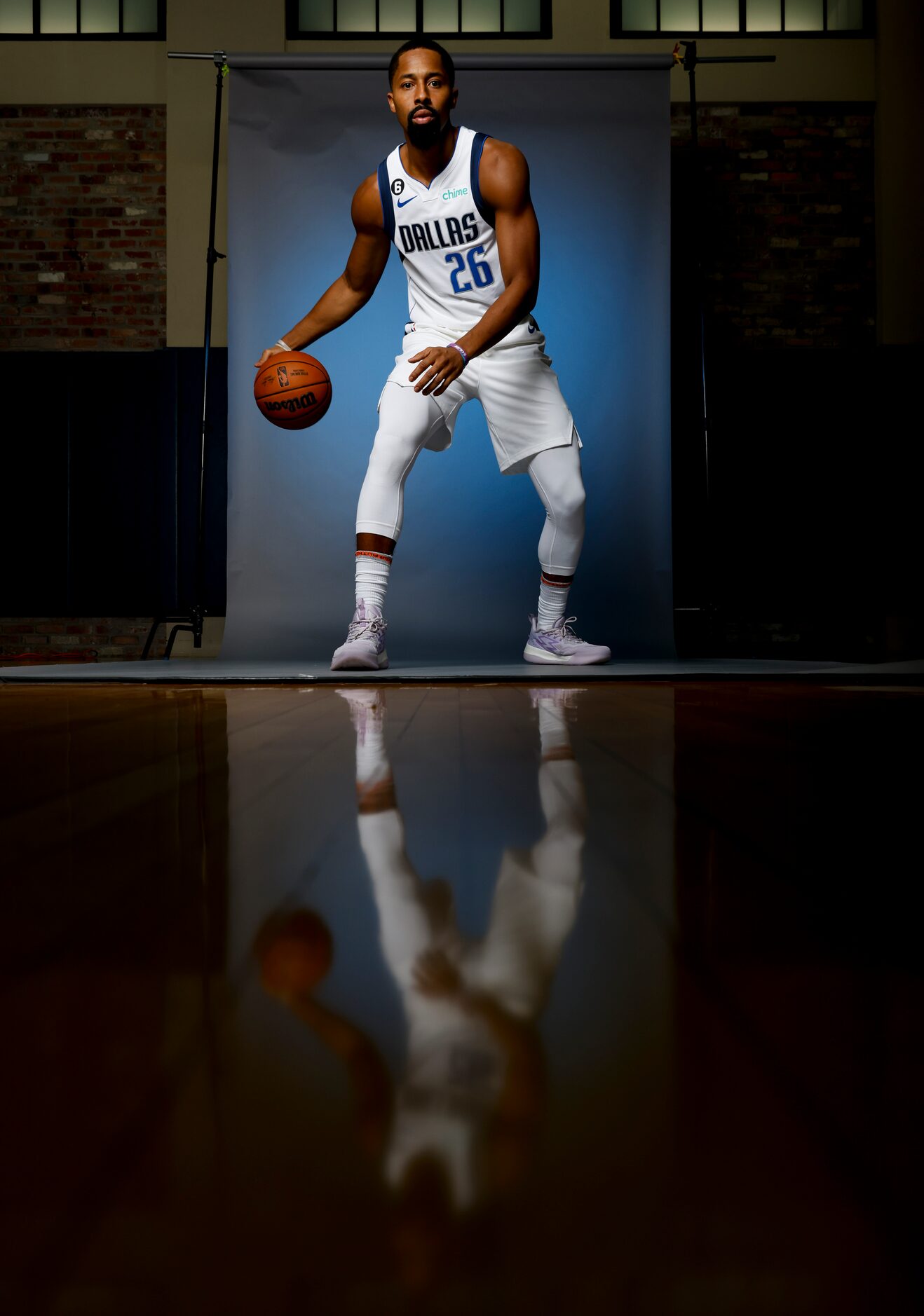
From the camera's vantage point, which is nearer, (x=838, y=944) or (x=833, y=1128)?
(x=833, y=1128)

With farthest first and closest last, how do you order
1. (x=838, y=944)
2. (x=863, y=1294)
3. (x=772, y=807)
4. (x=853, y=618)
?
(x=853, y=618)
(x=772, y=807)
(x=838, y=944)
(x=863, y=1294)

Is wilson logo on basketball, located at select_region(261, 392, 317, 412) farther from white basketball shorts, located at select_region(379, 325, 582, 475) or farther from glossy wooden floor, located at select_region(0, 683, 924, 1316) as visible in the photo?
glossy wooden floor, located at select_region(0, 683, 924, 1316)

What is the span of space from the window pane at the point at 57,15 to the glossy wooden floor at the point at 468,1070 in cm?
622

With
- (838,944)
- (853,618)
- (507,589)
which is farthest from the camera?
(853,618)

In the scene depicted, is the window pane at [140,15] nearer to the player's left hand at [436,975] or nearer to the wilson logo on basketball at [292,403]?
the wilson logo on basketball at [292,403]

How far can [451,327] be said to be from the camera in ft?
10.9

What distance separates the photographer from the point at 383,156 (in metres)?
4.42

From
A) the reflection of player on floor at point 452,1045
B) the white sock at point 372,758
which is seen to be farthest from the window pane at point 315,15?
the reflection of player on floor at point 452,1045

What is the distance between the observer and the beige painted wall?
539cm

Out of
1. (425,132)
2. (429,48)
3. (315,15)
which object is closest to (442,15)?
(315,15)

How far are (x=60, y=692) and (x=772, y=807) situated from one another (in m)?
1.86

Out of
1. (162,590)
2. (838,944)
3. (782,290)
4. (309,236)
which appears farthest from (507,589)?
(838,944)

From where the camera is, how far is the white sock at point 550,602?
132 inches

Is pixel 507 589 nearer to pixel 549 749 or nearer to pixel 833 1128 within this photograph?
pixel 549 749
